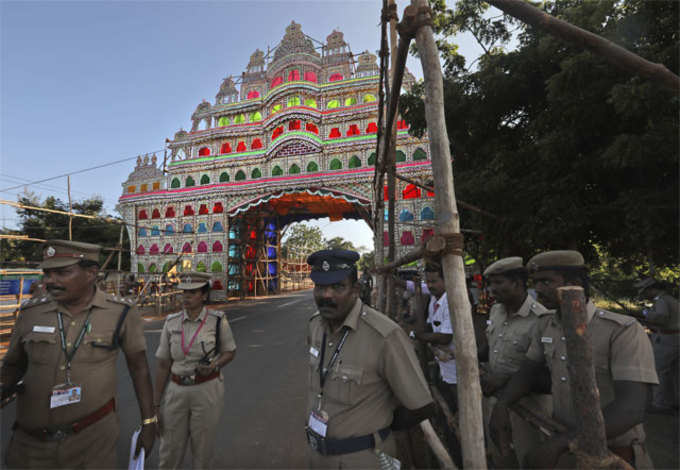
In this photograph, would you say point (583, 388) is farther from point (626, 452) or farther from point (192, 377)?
point (192, 377)

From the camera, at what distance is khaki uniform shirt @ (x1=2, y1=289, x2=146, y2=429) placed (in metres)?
2.04

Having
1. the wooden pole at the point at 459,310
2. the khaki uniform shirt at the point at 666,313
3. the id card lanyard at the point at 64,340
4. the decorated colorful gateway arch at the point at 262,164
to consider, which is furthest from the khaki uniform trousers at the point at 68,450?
A: the decorated colorful gateway arch at the point at 262,164

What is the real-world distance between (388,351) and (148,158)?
82.4ft

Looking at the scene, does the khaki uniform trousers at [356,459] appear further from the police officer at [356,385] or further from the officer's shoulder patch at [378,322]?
the officer's shoulder patch at [378,322]

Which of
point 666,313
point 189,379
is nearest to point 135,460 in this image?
point 189,379

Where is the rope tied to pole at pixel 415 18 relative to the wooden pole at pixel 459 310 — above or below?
above

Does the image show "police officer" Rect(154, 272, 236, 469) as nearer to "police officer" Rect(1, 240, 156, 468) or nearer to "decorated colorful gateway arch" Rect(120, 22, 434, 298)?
"police officer" Rect(1, 240, 156, 468)

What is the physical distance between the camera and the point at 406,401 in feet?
5.73

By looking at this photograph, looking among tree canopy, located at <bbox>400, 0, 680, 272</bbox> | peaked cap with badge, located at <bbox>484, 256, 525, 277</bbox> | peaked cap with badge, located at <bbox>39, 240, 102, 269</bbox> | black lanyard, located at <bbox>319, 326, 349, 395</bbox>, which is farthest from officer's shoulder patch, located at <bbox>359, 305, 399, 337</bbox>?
tree canopy, located at <bbox>400, 0, 680, 272</bbox>

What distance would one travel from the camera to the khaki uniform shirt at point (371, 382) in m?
1.78

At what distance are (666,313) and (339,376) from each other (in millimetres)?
5196

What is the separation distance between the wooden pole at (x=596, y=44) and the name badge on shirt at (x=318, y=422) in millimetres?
2395

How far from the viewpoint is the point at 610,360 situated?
1.79 m

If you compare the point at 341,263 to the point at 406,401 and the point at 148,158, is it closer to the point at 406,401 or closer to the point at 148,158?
the point at 406,401
